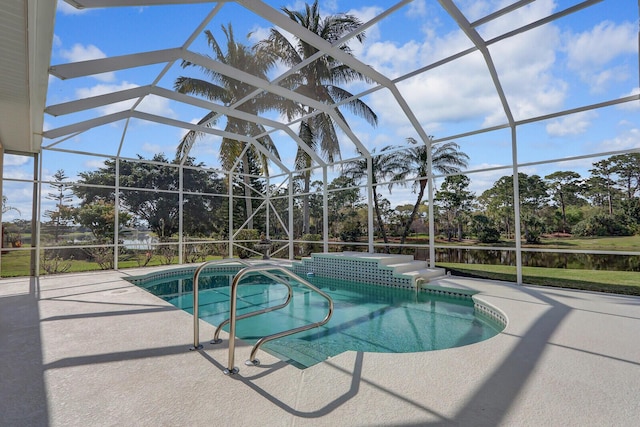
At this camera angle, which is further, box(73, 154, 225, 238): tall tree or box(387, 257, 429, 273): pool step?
box(73, 154, 225, 238): tall tree

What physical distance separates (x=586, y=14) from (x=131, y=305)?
8.28 m

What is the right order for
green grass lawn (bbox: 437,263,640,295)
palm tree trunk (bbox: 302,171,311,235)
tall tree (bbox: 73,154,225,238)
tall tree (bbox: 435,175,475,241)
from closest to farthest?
green grass lawn (bbox: 437,263,640,295), tall tree (bbox: 435,175,475,241), palm tree trunk (bbox: 302,171,311,235), tall tree (bbox: 73,154,225,238)

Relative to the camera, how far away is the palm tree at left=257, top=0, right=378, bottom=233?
11.7 m

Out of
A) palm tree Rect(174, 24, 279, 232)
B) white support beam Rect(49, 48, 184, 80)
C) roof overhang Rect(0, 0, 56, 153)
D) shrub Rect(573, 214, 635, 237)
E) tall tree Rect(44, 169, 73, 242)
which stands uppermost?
palm tree Rect(174, 24, 279, 232)

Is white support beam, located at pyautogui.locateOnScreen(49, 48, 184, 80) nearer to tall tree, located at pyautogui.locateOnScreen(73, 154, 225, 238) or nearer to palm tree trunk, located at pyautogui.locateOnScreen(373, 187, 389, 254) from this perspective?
tall tree, located at pyautogui.locateOnScreen(73, 154, 225, 238)

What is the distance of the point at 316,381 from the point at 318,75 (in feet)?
38.2

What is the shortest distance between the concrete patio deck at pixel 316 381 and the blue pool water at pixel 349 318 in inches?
35.0

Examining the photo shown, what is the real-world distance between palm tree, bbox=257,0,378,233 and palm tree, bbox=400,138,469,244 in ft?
6.45

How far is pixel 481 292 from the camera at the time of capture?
5.83m

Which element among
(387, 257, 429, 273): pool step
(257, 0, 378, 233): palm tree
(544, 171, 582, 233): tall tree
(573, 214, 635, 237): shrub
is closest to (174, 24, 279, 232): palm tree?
(257, 0, 378, 233): palm tree

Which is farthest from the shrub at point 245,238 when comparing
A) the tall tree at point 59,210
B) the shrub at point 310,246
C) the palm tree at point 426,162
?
the tall tree at point 59,210

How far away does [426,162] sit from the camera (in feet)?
37.2

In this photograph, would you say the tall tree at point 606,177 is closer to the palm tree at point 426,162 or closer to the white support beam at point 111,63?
the palm tree at point 426,162

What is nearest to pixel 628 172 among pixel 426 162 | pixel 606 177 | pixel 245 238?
pixel 606 177
